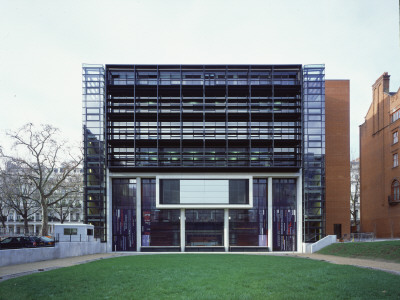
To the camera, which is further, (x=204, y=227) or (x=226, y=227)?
(x=204, y=227)

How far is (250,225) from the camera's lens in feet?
141

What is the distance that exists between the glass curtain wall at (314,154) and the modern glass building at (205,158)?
123mm

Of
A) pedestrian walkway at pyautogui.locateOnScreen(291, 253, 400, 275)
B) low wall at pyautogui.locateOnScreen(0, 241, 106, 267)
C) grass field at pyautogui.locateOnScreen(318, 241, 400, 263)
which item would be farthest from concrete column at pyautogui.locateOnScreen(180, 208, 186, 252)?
pedestrian walkway at pyautogui.locateOnScreen(291, 253, 400, 275)

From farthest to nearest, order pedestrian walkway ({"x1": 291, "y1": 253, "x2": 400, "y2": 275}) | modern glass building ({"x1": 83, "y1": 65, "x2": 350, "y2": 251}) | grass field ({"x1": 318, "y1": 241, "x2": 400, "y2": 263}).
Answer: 1. modern glass building ({"x1": 83, "y1": 65, "x2": 350, "y2": 251})
2. grass field ({"x1": 318, "y1": 241, "x2": 400, "y2": 263})
3. pedestrian walkway ({"x1": 291, "y1": 253, "x2": 400, "y2": 275})

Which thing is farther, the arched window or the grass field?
the arched window

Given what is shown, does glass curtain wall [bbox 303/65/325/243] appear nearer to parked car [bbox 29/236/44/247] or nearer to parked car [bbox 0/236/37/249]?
parked car [bbox 29/236/44/247]

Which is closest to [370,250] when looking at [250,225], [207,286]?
[250,225]

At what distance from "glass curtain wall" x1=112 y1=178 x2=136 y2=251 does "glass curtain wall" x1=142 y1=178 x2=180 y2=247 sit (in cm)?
137

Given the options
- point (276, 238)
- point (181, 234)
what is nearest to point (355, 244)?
point (276, 238)

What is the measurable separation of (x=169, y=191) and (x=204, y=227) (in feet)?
20.9

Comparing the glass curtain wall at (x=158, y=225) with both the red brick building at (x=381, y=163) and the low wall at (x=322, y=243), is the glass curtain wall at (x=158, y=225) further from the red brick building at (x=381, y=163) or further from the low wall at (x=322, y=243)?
the red brick building at (x=381, y=163)

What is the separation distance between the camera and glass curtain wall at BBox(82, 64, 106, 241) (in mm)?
41812

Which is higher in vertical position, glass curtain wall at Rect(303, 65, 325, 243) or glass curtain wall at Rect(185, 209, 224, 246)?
glass curtain wall at Rect(303, 65, 325, 243)

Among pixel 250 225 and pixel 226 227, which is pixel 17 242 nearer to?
pixel 226 227
